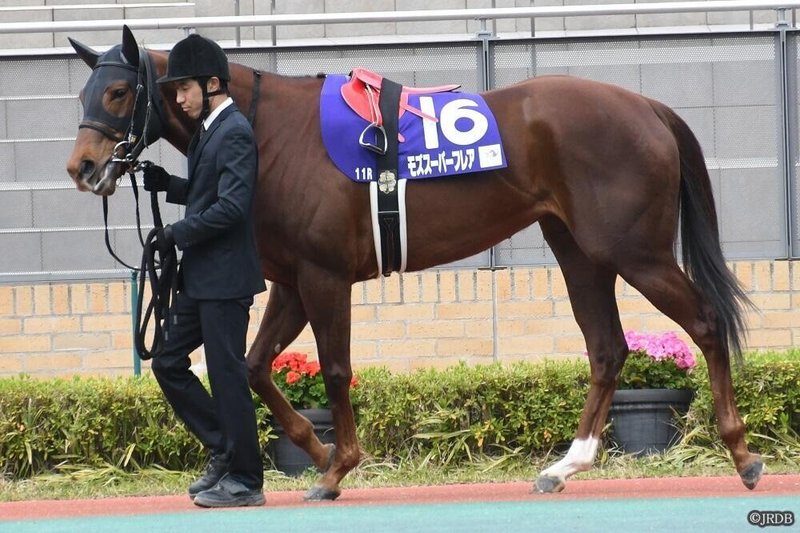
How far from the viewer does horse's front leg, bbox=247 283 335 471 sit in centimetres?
675

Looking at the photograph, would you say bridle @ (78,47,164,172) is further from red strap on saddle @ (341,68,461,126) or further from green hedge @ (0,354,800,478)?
green hedge @ (0,354,800,478)

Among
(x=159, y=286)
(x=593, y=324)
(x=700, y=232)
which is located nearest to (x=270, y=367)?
(x=159, y=286)

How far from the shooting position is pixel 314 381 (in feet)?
25.6

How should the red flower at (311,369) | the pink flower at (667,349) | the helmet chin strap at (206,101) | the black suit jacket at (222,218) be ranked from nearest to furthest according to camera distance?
the black suit jacket at (222,218) → the helmet chin strap at (206,101) → the red flower at (311,369) → the pink flower at (667,349)

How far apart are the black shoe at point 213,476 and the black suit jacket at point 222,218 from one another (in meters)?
0.75

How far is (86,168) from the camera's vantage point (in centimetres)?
634

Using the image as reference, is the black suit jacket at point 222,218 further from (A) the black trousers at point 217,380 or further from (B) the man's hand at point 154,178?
(B) the man's hand at point 154,178

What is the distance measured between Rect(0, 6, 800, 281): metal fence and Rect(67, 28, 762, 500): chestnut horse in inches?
96.2

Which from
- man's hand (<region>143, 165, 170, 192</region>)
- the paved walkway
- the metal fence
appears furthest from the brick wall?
man's hand (<region>143, 165, 170, 192</region>)

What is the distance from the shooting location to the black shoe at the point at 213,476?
252 inches

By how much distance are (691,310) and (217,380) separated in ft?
7.14

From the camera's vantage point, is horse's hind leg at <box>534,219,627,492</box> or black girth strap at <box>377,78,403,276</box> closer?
black girth strap at <box>377,78,403,276</box>

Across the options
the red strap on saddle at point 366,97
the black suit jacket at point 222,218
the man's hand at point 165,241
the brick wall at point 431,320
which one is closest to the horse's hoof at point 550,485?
the black suit jacket at point 222,218

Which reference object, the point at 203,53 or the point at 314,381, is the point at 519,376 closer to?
the point at 314,381
